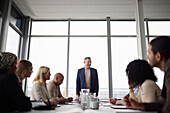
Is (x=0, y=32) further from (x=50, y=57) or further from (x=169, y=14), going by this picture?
(x=169, y=14)

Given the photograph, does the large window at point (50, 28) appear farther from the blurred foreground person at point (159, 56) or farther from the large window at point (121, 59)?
the blurred foreground person at point (159, 56)

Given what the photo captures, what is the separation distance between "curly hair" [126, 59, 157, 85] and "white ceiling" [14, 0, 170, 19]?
2.88 m

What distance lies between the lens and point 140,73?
137 cm

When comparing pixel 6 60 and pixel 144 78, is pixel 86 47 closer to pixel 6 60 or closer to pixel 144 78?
pixel 144 78

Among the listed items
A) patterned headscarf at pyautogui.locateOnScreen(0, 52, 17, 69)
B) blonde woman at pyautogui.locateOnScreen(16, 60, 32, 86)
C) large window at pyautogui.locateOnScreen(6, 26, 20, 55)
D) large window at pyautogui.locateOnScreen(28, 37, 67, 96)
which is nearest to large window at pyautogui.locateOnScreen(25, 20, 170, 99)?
large window at pyautogui.locateOnScreen(28, 37, 67, 96)

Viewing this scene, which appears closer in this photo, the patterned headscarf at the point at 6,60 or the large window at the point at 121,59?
the patterned headscarf at the point at 6,60

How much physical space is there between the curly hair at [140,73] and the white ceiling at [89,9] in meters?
2.88

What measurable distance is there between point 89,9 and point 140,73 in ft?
10.5

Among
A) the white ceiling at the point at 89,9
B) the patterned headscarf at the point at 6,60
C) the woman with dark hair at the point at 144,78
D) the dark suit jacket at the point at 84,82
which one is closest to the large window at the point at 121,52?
the white ceiling at the point at 89,9

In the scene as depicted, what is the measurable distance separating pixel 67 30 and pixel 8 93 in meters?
3.74

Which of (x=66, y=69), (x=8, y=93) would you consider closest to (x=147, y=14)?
(x=66, y=69)

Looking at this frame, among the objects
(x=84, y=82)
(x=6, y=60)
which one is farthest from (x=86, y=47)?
(x=6, y=60)

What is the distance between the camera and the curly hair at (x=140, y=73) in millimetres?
1340

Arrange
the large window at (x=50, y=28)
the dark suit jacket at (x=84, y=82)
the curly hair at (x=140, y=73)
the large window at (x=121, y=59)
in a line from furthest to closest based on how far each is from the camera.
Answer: the large window at (x=50, y=28) < the large window at (x=121, y=59) < the dark suit jacket at (x=84, y=82) < the curly hair at (x=140, y=73)
